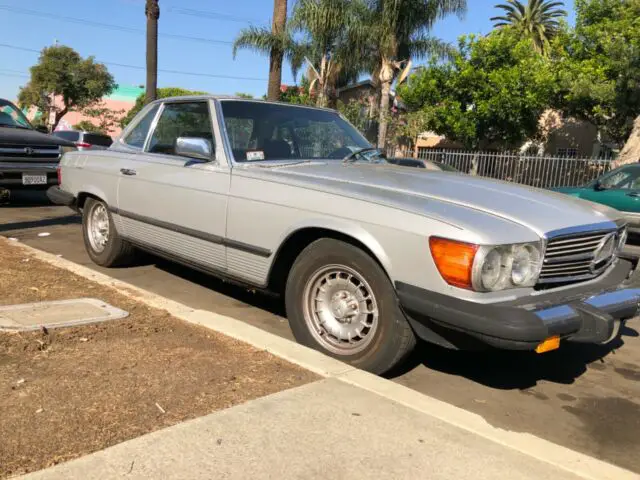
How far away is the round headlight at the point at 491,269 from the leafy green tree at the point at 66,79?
47571mm

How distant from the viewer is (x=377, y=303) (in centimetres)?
347

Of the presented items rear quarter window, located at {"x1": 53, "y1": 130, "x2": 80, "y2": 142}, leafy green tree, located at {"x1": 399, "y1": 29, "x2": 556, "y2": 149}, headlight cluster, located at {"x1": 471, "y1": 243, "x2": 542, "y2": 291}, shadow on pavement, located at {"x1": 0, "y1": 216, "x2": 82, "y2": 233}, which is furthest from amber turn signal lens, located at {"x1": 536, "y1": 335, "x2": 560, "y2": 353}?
leafy green tree, located at {"x1": 399, "y1": 29, "x2": 556, "y2": 149}

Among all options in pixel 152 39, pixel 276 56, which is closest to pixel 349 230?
pixel 152 39

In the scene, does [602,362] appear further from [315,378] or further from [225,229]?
[225,229]

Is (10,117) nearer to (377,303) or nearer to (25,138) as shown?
(25,138)

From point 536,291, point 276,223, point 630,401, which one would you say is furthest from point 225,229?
point 630,401

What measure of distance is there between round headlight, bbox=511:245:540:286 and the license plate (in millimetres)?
9151

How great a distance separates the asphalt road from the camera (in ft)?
10.7

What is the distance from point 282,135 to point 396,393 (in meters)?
2.50

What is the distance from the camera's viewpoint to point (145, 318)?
4.21 meters

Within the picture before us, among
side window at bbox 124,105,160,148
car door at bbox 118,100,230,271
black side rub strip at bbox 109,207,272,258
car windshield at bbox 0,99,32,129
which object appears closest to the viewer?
black side rub strip at bbox 109,207,272,258

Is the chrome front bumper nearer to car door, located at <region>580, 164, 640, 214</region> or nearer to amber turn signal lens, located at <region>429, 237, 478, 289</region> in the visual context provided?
amber turn signal lens, located at <region>429, 237, 478, 289</region>

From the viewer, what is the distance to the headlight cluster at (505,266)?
304cm

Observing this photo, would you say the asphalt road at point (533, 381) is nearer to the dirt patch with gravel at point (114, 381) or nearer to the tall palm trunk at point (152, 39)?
the dirt patch with gravel at point (114, 381)
